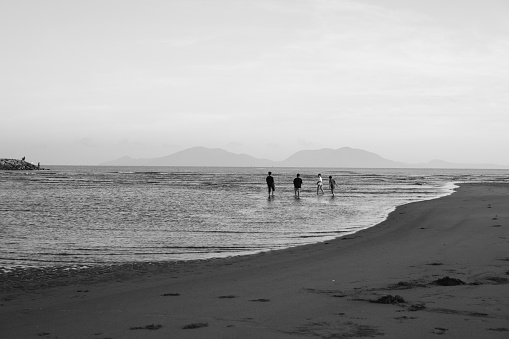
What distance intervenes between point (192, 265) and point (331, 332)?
6.30m

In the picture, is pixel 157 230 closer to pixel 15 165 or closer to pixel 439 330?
pixel 439 330

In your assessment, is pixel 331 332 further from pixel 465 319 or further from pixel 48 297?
pixel 48 297

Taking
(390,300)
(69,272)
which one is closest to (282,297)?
(390,300)

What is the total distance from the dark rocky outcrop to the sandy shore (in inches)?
6140

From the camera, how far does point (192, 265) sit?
12.0 m

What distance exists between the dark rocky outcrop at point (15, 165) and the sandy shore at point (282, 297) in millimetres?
155961

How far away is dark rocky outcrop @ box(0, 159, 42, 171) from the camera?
15238 centimetres

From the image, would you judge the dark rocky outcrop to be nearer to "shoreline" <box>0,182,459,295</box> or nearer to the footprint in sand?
"shoreline" <box>0,182,459,295</box>

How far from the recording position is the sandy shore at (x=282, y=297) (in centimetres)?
639

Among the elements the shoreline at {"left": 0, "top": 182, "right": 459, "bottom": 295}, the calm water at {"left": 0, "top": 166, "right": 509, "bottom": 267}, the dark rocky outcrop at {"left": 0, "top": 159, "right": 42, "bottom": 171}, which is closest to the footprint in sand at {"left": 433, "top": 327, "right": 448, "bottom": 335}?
the shoreline at {"left": 0, "top": 182, "right": 459, "bottom": 295}

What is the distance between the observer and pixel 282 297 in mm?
8102

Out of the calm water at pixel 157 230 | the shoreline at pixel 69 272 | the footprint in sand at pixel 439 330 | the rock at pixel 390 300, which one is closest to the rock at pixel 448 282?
the rock at pixel 390 300

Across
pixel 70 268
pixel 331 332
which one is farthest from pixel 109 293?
pixel 331 332

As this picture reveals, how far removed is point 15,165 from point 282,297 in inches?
6358
